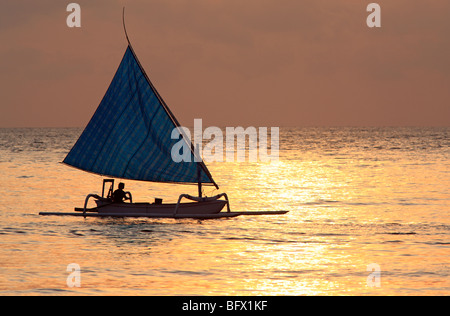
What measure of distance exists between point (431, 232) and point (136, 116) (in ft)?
46.2

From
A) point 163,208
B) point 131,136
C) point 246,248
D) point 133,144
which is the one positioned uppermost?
point 131,136

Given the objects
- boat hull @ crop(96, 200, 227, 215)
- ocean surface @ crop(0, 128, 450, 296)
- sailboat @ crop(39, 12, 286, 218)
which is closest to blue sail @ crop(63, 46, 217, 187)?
sailboat @ crop(39, 12, 286, 218)

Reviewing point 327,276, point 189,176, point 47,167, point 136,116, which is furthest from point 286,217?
point 47,167

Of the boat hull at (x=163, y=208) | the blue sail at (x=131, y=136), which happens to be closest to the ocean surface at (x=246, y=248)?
the boat hull at (x=163, y=208)

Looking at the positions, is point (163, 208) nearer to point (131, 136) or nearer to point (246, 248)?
point (131, 136)

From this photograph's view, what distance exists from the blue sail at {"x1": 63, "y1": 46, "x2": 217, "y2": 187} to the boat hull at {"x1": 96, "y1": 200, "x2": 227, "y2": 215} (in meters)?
1.14

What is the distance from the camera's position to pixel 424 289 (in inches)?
795

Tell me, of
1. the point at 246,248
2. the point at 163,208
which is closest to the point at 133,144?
the point at 163,208

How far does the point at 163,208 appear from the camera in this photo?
3250 cm

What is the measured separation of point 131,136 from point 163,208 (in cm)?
418

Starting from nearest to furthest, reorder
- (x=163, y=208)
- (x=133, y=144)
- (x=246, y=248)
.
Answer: (x=246, y=248)
(x=163, y=208)
(x=133, y=144)

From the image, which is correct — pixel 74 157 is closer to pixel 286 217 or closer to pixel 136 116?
pixel 136 116

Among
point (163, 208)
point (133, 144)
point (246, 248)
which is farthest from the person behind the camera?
point (133, 144)

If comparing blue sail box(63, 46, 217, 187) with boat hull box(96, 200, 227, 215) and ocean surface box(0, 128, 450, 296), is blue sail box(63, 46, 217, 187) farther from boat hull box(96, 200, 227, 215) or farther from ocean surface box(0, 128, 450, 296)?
ocean surface box(0, 128, 450, 296)
